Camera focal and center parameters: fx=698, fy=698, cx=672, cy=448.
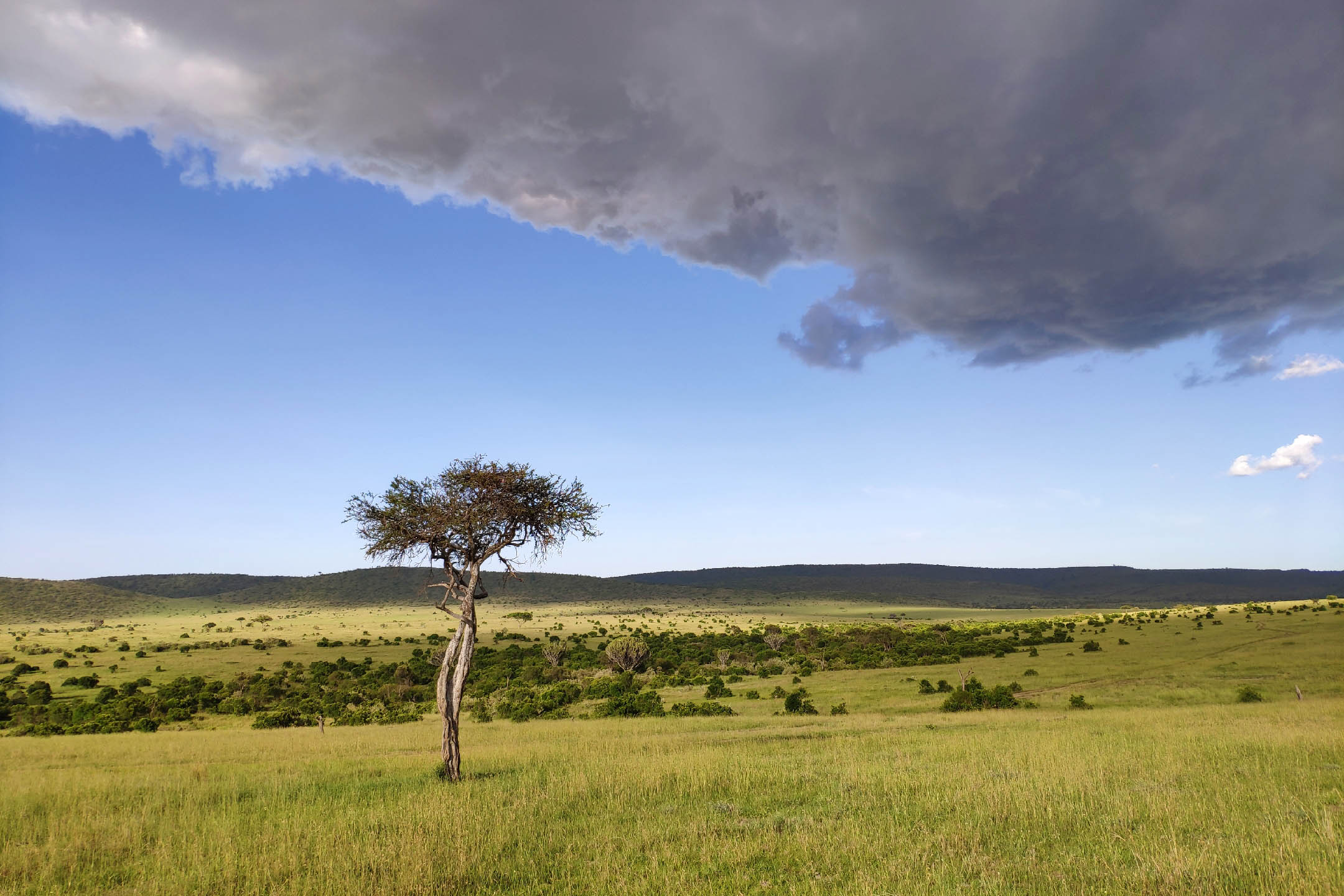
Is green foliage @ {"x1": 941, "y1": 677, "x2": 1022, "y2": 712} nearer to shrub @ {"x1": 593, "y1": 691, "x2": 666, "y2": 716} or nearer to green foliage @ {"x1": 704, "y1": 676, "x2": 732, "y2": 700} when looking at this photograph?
green foliage @ {"x1": 704, "y1": 676, "x2": 732, "y2": 700}

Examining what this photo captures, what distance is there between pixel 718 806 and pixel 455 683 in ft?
25.5

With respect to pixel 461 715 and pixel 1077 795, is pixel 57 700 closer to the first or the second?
pixel 461 715

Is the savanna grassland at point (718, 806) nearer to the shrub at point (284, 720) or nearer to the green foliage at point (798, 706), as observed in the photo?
the green foliage at point (798, 706)

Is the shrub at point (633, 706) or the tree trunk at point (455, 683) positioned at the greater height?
the tree trunk at point (455, 683)

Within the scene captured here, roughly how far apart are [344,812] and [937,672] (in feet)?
142

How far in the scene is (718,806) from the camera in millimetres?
13250

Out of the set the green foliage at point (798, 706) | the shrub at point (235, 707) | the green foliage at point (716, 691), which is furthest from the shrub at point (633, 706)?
the shrub at point (235, 707)

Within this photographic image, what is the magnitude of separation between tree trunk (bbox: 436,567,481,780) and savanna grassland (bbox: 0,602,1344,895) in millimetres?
713

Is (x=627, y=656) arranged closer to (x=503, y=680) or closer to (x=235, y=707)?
(x=503, y=680)

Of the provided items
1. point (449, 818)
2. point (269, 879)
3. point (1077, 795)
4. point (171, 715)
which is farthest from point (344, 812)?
point (171, 715)

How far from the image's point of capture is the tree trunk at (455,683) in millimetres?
17250

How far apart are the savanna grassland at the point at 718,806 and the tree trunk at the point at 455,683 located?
0.71m

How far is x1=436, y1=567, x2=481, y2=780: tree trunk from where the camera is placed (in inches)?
679

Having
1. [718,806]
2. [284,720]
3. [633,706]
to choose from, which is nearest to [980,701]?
[633,706]
